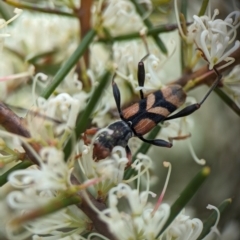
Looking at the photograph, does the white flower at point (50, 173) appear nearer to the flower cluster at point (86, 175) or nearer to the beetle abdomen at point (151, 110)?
the flower cluster at point (86, 175)

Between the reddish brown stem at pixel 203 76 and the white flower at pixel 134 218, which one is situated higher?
the reddish brown stem at pixel 203 76

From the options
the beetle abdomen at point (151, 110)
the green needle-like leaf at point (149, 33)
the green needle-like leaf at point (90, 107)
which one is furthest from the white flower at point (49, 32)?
the green needle-like leaf at point (90, 107)

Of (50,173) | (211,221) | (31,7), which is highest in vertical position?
(31,7)

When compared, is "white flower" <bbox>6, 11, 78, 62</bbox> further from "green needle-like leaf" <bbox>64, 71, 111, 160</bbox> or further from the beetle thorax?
"green needle-like leaf" <bbox>64, 71, 111, 160</bbox>

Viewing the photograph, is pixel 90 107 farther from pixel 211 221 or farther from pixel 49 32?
pixel 49 32

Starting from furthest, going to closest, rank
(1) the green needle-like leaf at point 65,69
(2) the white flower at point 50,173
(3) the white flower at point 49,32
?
(3) the white flower at point 49,32, (1) the green needle-like leaf at point 65,69, (2) the white flower at point 50,173

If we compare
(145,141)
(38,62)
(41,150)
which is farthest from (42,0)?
(41,150)

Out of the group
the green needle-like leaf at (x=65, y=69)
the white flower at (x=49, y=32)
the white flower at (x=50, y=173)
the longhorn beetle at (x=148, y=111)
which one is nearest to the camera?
the white flower at (x=50, y=173)

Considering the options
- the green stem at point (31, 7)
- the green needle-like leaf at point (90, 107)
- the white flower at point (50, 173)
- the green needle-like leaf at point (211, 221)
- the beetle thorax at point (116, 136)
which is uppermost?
the green stem at point (31, 7)

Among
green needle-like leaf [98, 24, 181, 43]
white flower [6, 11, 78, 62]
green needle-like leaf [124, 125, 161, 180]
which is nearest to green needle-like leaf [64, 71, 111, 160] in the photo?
green needle-like leaf [124, 125, 161, 180]

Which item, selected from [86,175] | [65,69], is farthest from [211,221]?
[65,69]

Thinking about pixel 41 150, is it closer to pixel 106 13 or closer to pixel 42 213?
pixel 42 213
